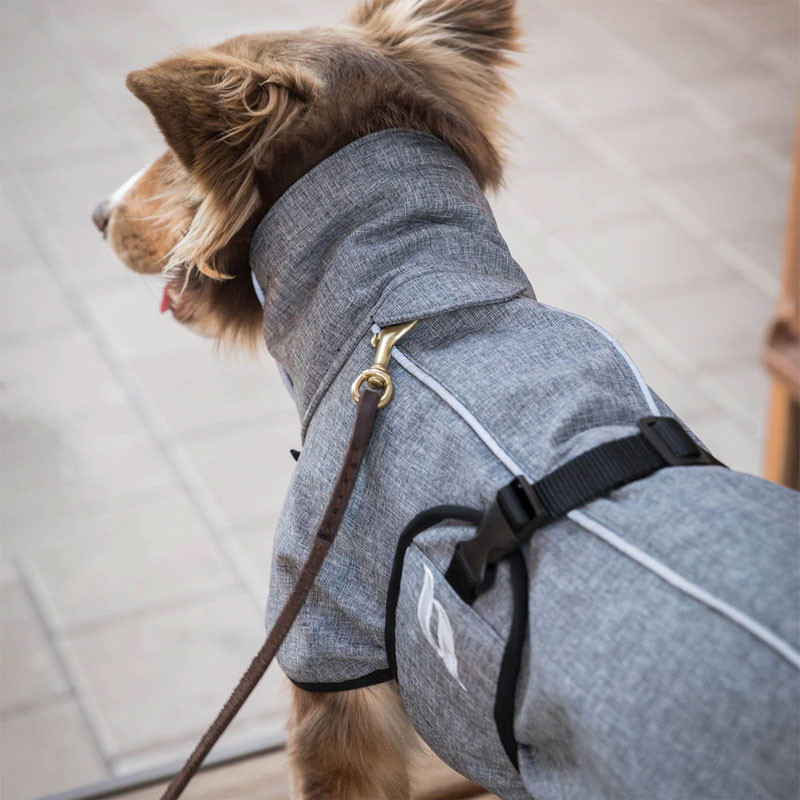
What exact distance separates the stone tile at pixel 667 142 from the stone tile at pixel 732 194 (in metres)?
0.07

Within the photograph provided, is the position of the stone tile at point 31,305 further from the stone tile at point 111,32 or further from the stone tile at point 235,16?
the stone tile at point 235,16

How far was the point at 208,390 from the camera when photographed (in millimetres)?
2904

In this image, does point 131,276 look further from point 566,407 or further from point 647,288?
point 566,407

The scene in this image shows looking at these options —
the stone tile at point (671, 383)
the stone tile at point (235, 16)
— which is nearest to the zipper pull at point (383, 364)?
the stone tile at point (671, 383)

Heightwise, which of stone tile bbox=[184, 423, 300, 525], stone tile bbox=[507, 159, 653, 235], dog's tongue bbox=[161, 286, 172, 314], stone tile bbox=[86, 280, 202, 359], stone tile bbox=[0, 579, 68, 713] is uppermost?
dog's tongue bbox=[161, 286, 172, 314]

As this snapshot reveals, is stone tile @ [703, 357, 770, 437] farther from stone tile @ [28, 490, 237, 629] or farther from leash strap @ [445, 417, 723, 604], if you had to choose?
leash strap @ [445, 417, 723, 604]

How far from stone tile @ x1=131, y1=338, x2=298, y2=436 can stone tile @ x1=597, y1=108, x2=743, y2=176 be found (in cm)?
162

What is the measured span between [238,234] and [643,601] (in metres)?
0.71

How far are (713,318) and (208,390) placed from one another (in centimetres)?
145

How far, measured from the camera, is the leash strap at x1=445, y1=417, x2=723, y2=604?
36.9 inches

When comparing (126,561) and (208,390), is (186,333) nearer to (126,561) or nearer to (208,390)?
(208,390)

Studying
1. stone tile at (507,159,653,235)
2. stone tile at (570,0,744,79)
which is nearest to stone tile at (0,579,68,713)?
stone tile at (507,159,653,235)

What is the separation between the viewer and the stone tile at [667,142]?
3742mm

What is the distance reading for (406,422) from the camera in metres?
1.09
